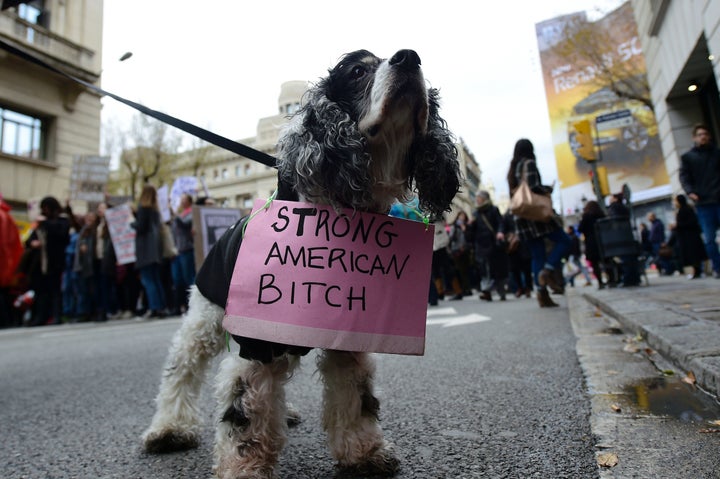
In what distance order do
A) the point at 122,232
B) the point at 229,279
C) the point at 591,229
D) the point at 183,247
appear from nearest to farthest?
the point at 229,279, the point at 183,247, the point at 591,229, the point at 122,232

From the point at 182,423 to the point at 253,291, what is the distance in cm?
87

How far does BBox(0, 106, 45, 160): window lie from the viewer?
17.4 m

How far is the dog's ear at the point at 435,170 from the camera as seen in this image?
6.28ft

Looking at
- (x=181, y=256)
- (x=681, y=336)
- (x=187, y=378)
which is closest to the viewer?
(x=187, y=378)

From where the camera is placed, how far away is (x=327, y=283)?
1.74 metres

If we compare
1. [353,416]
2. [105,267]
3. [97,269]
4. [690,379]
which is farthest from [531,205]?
[97,269]

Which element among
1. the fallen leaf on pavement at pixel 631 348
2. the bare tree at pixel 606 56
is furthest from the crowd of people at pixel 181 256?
the bare tree at pixel 606 56

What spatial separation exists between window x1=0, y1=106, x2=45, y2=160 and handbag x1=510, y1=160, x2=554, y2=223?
18.0 metres

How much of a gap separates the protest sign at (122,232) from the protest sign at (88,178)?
12.1 feet

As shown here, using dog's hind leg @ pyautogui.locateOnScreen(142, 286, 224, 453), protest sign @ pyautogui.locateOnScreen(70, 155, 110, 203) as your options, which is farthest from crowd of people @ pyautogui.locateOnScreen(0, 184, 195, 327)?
dog's hind leg @ pyautogui.locateOnScreen(142, 286, 224, 453)

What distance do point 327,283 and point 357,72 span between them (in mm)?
817

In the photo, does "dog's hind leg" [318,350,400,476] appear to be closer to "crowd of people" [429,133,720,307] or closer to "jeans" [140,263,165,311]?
"crowd of people" [429,133,720,307]

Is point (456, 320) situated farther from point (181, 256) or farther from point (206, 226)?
point (181, 256)

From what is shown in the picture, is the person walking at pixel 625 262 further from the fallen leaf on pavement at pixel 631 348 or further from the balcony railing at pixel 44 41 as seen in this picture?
the balcony railing at pixel 44 41
